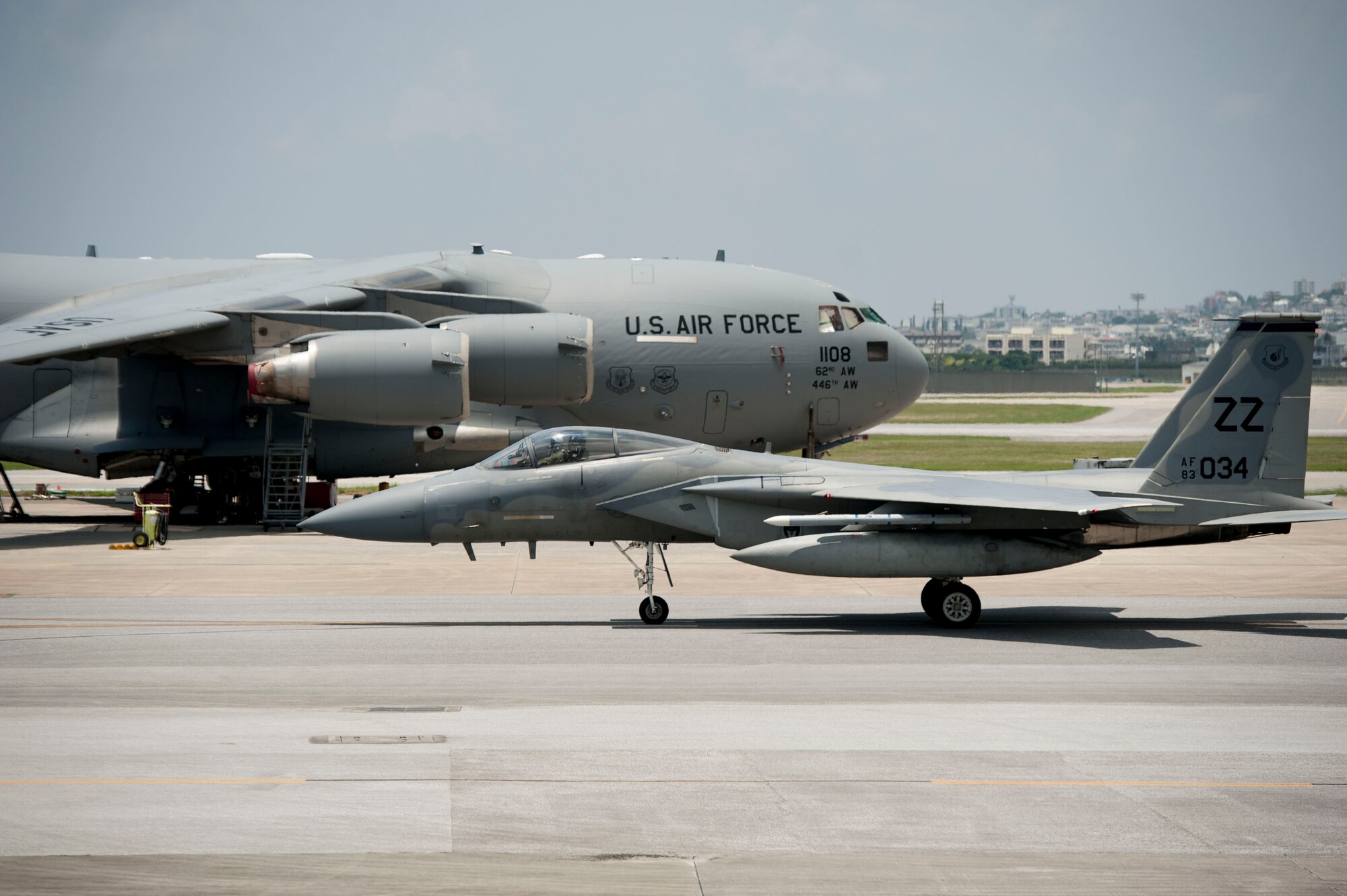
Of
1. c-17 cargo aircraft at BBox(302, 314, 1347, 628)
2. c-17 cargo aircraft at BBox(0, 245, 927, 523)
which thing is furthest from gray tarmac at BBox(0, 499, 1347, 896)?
c-17 cargo aircraft at BBox(0, 245, 927, 523)

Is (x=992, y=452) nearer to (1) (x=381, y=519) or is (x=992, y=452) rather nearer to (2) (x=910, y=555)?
(2) (x=910, y=555)

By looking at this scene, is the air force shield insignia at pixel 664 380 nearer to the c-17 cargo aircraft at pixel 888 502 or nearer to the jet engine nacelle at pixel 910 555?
the c-17 cargo aircraft at pixel 888 502

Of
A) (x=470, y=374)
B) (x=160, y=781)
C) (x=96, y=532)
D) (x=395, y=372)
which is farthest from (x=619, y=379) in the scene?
(x=160, y=781)

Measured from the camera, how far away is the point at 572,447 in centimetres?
1555

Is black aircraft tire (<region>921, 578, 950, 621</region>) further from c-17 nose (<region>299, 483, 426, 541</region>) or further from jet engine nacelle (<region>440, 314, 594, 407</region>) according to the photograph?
jet engine nacelle (<region>440, 314, 594, 407</region>)

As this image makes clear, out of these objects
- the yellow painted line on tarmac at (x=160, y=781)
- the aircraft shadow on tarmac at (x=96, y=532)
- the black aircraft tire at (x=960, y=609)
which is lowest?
the aircraft shadow on tarmac at (x=96, y=532)

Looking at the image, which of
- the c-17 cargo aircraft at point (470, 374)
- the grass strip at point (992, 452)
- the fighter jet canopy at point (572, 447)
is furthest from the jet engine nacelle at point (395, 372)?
the grass strip at point (992, 452)

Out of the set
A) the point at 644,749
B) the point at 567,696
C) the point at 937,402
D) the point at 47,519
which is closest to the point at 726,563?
the point at 567,696

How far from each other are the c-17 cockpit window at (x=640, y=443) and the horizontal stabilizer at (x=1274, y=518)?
6.41 meters

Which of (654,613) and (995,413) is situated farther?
(995,413)

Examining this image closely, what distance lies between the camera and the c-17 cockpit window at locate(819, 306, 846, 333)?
2525 centimetres

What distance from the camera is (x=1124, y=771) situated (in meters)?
9.21

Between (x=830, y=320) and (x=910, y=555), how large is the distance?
37.1 feet

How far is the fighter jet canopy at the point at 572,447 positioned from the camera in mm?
15398
